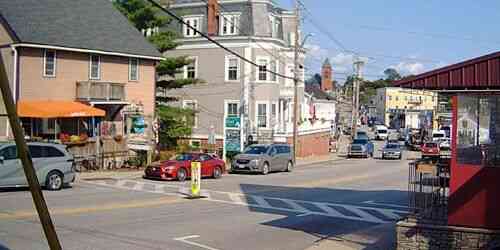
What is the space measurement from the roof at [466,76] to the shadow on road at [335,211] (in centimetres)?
369

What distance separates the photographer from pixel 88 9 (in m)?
41.7

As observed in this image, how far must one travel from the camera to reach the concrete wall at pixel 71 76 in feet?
115

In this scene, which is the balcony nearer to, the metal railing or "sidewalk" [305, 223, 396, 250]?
"sidewalk" [305, 223, 396, 250]

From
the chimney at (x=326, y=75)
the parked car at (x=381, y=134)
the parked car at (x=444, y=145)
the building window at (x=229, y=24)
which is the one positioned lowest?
the parked car at (x=444, y=145)

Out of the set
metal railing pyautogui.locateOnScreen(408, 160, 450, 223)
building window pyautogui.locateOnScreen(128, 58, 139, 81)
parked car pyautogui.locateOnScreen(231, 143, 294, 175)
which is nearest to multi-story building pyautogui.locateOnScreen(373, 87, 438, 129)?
parked car pyautogui.locateOnScreen(231, 143, 294, 175)

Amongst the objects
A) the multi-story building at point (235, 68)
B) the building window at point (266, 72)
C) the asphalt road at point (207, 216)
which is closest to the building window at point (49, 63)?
the asphalt road at point (207, 216)

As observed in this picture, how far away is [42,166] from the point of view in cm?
2423

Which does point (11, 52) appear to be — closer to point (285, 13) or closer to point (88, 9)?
point (88, 9)

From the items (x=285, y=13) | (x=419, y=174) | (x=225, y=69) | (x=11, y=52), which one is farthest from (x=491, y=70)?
(x=285, y=13)

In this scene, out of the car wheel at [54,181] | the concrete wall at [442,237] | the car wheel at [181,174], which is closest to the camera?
the concrete wall at [442,237]

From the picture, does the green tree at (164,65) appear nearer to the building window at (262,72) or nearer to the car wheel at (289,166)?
the car wheel at (289,166)

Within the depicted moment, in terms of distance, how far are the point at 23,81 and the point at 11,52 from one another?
1.59 m

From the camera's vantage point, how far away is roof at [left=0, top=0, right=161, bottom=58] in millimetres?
35781

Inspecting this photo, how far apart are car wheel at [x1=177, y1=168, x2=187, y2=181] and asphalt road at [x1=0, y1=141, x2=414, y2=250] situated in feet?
5.35
